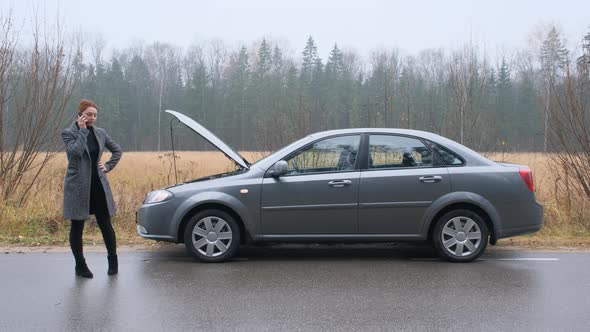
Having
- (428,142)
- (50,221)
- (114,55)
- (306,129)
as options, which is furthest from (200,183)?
(114,55)

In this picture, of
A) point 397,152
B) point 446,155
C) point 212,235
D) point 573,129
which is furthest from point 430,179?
point 573,129

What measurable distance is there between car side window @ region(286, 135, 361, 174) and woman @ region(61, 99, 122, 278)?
2.25m

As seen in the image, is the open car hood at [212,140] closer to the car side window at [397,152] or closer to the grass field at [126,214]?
the car side window at [397,152]

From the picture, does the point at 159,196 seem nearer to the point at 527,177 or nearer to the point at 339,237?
the point at 339,237

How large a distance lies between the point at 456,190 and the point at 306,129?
25.1 ft

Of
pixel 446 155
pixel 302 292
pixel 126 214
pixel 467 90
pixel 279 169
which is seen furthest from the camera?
pixel 467 90

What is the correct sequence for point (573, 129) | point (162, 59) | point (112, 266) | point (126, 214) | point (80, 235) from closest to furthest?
1. point (80, 235)
2. point (112, 266)
3. point (126, 214)
4. point (573, 129)
5. point (162, 59)

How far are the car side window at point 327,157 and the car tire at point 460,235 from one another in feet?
4.46

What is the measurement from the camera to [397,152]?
706cm

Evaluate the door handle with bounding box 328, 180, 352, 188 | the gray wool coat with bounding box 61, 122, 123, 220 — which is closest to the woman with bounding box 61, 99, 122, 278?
the gray wool coat with bounding box 61, 122, 123, 220

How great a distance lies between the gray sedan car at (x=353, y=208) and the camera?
677 cm

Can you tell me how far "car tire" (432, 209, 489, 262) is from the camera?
22.3ft

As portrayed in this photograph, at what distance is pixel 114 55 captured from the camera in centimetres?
5434

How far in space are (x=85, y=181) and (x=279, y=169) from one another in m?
2.21
